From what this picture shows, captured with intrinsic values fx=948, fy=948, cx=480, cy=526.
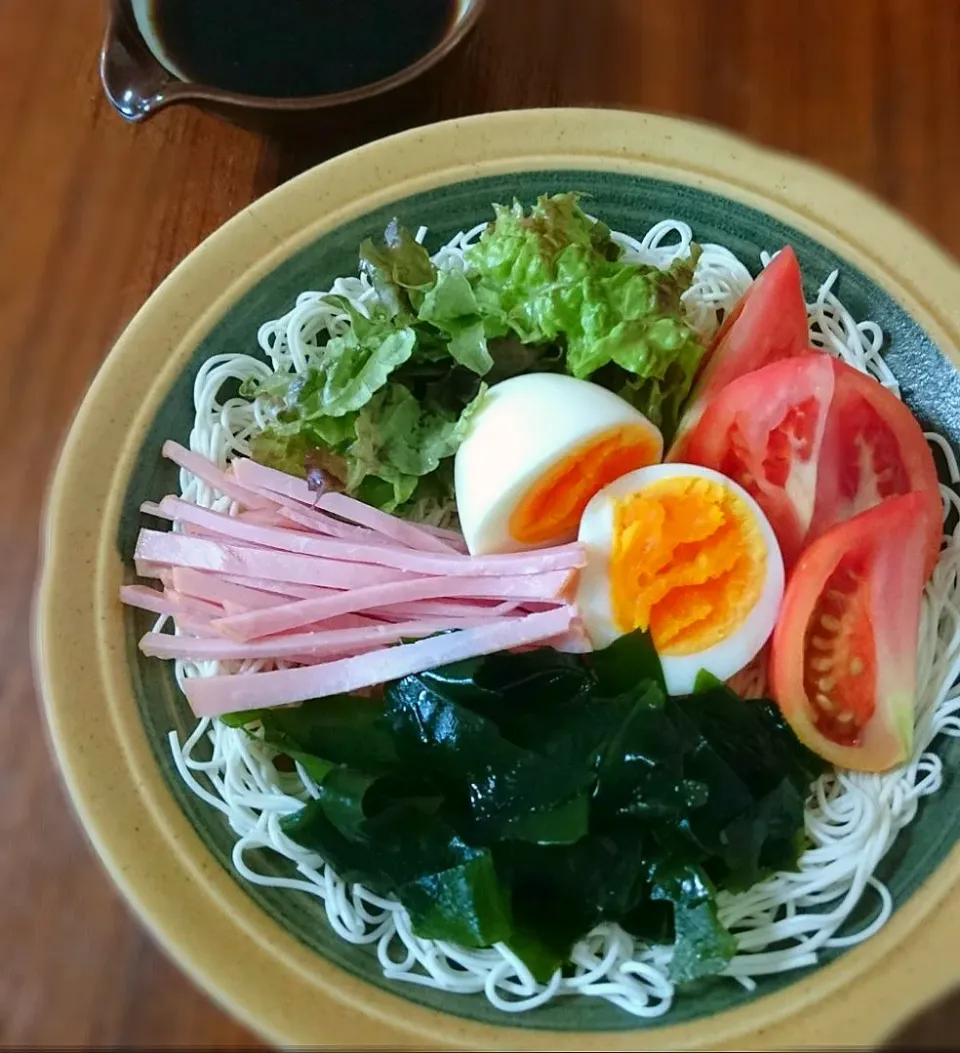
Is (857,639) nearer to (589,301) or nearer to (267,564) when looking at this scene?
(589,301)

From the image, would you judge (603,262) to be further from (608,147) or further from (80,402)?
(80,402)

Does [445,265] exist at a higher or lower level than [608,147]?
lower

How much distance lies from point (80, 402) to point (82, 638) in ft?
1.11

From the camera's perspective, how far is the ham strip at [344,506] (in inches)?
47.6

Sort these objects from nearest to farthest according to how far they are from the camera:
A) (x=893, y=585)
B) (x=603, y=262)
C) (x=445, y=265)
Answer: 1. (x=893, y=585)
2. (x=603, y=262)
3. (x=445, y=265)

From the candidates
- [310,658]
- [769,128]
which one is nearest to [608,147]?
[769,128]

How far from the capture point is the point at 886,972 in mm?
969

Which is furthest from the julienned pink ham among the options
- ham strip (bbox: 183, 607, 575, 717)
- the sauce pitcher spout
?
the sauce pitcher spout

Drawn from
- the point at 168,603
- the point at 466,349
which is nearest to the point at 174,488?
the point at 168,603

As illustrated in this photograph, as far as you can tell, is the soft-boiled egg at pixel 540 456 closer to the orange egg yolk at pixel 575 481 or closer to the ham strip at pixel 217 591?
the orange egg yolk at pixel 575 481

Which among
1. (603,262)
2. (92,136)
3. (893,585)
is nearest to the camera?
(893,585)

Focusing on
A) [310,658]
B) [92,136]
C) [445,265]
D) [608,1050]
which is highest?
[92,136]

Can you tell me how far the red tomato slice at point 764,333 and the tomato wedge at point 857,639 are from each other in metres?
0.24

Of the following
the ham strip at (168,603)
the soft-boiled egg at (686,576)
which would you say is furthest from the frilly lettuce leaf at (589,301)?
the ham strip at (168,603)
